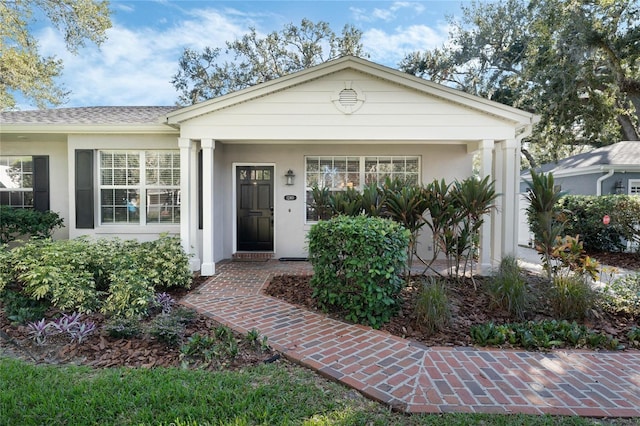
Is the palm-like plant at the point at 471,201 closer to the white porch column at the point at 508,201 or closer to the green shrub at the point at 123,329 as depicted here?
the white porch column at the point at 508,201

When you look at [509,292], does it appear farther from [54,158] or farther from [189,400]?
[54,158]

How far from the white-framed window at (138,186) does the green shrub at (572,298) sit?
6.99m

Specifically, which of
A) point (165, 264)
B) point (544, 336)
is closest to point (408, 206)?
point (544, 336)

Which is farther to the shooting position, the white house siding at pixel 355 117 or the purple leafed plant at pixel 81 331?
the white house siding at pixel 355 117

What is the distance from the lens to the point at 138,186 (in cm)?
739

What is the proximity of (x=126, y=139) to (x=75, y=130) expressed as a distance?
0.92 m

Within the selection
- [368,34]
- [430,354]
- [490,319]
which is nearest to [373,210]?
[490,319]

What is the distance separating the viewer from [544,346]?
11.4ft

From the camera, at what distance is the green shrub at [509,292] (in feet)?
14.0

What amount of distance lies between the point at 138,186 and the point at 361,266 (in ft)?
18.5

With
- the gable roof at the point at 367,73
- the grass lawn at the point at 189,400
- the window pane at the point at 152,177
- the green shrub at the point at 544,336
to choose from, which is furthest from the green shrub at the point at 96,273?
the green shrub at the point at 544,336

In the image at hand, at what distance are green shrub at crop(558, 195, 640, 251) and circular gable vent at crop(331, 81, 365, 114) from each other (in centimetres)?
606

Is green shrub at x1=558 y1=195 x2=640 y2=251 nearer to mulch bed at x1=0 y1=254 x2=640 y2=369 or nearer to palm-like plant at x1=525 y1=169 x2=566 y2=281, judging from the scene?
palm-like plant at x1=525 y1=169 x2=566 y2=281

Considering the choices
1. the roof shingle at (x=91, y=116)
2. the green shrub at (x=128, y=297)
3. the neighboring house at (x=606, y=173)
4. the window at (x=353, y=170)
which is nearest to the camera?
the green shrub at (x=128, y=297)
